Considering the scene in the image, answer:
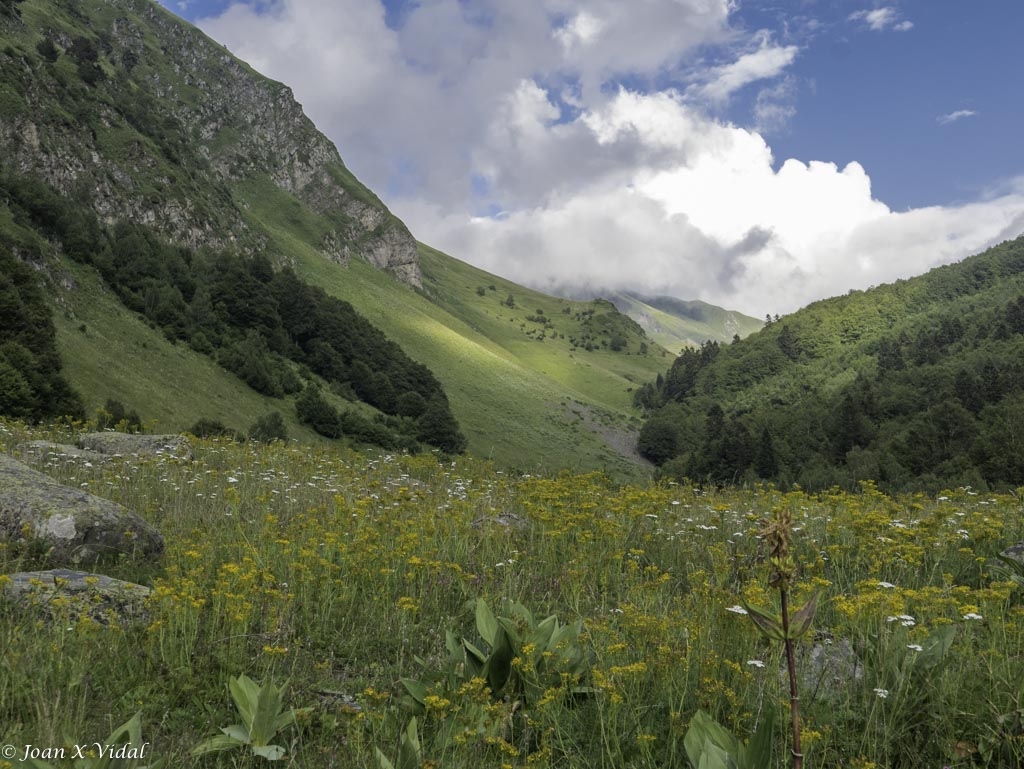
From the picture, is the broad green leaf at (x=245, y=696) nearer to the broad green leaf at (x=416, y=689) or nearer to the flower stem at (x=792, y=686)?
the broad green leaf at (x=416, y=689)

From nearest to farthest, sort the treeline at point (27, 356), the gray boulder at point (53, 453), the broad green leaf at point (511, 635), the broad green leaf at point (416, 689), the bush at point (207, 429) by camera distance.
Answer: the broad green leaf at point (416, 689) → the broad green leaf at point (511, 635) → the gray boulder at point (53, 453) → the treeline at point (27, 356) → the bush at point (207, 429)

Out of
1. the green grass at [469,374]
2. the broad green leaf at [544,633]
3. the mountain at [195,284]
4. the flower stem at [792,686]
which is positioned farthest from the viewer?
the green grass at [469,374]

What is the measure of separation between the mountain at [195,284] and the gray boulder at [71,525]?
2188 cm

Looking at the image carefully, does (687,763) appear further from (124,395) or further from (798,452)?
(798,452)

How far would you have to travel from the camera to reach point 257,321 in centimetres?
6106

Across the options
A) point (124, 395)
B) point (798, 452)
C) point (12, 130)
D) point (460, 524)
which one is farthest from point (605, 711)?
point (798, 452)

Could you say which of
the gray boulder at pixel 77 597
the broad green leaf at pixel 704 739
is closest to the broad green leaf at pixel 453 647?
the broad green leaf at pixel 704 739

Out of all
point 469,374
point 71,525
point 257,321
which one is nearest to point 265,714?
point 71,525

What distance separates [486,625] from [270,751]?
1.52m

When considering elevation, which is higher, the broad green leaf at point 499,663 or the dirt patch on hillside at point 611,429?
the broad green leaf at point 499,663

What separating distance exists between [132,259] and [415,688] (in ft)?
191

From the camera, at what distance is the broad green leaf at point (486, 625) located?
3.97m

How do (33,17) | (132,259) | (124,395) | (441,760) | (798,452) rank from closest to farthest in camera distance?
(441,760), (124,395), (132,259), (33,17), (798,452)

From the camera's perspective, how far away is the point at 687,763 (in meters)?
3.14
